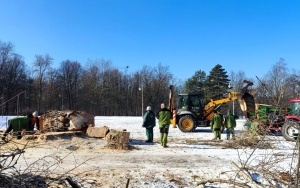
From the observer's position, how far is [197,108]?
22578mm

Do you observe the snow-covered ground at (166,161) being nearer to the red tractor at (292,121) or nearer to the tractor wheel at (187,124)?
the red tractor at (292,121)

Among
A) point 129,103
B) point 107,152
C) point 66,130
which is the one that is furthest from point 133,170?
point 129,103

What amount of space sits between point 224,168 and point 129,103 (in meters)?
66.2

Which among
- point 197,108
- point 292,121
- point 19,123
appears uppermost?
point 197,108

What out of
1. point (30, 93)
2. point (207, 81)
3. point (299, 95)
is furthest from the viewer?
point (207, 81)

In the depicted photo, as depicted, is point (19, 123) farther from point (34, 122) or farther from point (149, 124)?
point (149, 124)

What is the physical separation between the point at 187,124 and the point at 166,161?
36.3ft

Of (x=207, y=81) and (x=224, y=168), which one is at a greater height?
(x=207, y=81)

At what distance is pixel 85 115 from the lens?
53.7ft

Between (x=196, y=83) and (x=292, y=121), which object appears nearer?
(x=292, y=121)

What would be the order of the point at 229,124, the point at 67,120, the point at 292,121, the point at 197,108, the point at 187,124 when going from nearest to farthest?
1. the point at 292,121
2. the point at 67,120
3. the point at 229,124
4. the point at 187,124
5. the point at 197,108

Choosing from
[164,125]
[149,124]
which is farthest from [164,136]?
[149,124]

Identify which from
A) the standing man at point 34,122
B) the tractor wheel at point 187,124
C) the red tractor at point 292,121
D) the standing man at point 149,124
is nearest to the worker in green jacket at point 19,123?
the standing man at point 34,122

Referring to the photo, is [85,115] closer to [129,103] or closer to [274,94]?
[274,94]
